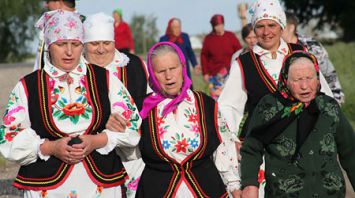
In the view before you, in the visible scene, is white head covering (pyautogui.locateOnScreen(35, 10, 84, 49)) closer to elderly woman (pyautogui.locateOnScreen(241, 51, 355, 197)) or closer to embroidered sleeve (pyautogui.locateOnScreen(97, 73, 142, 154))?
embroidered sleeve (pyautogui.locateOnScreen(97, 73, 142, 154))

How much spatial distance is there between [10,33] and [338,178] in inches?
1352

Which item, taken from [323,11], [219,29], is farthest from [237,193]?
[323,11]

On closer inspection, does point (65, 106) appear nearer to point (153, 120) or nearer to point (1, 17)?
point (153, 120)

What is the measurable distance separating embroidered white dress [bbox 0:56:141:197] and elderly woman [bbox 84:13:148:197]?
1379 millimetres

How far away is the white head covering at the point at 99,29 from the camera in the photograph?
7008 mm

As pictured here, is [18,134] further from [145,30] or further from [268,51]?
[145,30]

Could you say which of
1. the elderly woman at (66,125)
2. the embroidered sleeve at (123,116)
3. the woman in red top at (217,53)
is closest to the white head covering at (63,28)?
the elderly woman at (66,125)

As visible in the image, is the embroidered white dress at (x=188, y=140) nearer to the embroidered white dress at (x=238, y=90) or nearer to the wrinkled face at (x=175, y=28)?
the embroidered white dress at (x=238, y=90)

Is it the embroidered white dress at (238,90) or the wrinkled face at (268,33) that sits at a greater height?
the wrinkled face at (268,33)

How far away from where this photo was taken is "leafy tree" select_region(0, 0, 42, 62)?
3753 cm

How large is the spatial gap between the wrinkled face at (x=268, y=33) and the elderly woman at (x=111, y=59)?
0.93m

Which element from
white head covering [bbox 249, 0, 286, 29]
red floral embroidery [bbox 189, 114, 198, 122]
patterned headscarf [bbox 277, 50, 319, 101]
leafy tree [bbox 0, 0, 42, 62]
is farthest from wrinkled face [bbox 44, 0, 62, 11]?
leafy tree [bbox 0, 0, 42, 62]

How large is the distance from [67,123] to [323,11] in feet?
116

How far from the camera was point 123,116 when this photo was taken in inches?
213
